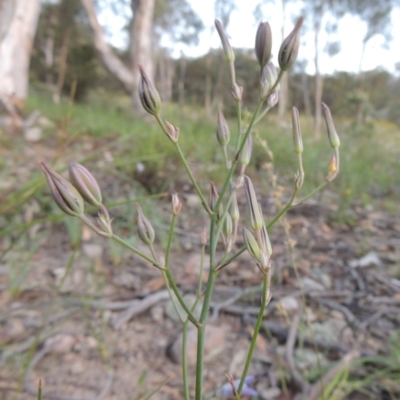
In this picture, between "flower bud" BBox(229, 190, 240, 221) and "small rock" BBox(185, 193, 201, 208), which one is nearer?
"flower bud" BBox(229, 190, 240, 221)

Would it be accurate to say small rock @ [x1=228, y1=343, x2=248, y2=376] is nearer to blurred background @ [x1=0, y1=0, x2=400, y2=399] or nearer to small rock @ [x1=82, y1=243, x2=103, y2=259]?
blurred background @ [x1=0, y1=0, x2=400, y2=399]

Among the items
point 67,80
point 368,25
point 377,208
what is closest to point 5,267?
point 377,208

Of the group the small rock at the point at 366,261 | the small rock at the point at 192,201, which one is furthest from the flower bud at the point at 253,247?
the small rock at the point at 192,201

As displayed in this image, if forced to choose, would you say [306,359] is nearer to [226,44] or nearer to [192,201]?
[226,44]

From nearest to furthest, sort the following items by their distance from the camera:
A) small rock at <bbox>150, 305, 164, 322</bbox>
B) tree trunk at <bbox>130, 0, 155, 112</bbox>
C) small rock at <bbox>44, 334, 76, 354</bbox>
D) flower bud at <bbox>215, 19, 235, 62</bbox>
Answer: flower bud at <bbox>215, 19, 235, 62</bbox>, small rock at <bbox>44, 334, 76, 354</bbox>, small rock at <bbox>150, 305, 164, 322</bbox>, tree trunk at <bbox>130, 0, 155, 112</bbox>

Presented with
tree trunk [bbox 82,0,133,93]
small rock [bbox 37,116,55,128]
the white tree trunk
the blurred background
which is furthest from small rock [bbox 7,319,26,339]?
tree trunk [bbox 82,0,133,93]

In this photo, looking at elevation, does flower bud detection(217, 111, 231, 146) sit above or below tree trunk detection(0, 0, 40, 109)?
below

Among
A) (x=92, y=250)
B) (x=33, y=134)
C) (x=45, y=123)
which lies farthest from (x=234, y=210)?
(x=45, y=123)
